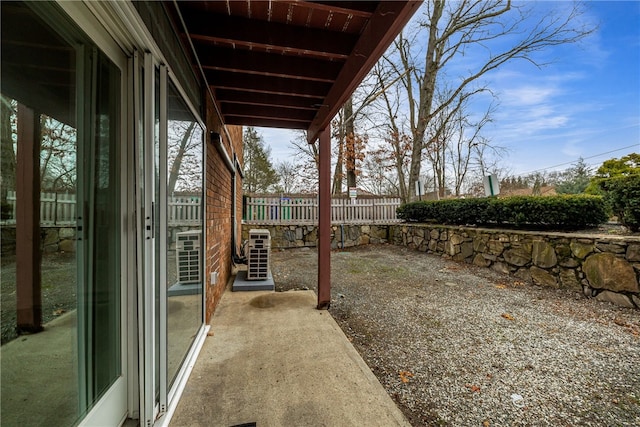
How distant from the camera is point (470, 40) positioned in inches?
368

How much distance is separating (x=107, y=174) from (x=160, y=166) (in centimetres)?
30

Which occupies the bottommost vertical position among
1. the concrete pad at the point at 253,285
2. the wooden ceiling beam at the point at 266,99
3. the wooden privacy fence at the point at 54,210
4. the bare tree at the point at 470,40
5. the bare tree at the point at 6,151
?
the concrete pad at the point at 253,285

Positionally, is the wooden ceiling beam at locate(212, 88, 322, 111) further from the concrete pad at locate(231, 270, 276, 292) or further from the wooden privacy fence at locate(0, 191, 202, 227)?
the concrete pad at locate(231, 270, 276, 292)

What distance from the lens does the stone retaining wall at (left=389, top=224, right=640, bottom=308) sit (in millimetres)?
3322

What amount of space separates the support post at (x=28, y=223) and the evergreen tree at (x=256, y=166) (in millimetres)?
13347

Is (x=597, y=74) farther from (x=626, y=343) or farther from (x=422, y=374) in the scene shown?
(x=422, y=374)

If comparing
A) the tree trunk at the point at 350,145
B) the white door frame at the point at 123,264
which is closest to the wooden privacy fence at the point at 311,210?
the tree trunk at the point at 350,145

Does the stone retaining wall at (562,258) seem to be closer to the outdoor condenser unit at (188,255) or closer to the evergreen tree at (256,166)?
the outdoor condenser unit at (188,255)

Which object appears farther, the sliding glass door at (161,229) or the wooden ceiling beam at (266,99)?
the wooden ceiling beam at (266,99)

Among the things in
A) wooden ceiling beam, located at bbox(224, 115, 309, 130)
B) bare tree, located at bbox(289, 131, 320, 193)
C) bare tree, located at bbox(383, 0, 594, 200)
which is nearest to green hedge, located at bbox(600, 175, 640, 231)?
wooden ceiling beam, located at bbox(224, 115, 309, 130)

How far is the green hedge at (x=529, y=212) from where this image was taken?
4270mm

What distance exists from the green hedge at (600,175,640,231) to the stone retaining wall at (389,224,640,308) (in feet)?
1.14

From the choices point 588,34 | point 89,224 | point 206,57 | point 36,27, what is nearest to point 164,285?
point 89,224

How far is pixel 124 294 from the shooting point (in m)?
1.25
